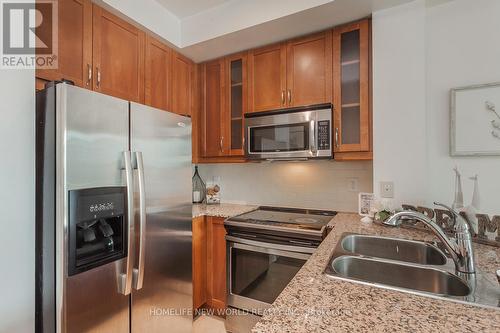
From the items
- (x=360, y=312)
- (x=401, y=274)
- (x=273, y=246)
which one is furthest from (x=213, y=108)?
(x=360, y=312)

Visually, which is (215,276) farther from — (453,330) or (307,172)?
(453,330)

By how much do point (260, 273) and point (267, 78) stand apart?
162cm

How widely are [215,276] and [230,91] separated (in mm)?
1692

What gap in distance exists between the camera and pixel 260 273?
1.85m

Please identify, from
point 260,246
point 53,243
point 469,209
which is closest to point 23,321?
point 53,243

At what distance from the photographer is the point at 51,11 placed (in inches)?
53.5

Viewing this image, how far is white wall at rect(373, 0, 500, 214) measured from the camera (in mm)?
1602

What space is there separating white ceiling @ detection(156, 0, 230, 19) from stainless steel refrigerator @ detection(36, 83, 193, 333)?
3.50 ft

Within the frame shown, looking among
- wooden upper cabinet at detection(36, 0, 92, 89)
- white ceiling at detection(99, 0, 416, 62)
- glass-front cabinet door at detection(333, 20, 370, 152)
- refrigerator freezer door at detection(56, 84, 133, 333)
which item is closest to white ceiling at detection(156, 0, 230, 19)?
white ceiling at detection(99, 0, 416, 62)

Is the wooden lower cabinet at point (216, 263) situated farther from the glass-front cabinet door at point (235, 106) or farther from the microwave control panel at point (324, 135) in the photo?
the microwave control panel at point (324, 135)

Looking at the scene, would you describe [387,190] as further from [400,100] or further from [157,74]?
[157,74]

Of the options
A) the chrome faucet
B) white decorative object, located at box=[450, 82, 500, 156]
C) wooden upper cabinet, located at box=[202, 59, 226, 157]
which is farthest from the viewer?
wooden upper cabinet, located at box=[202, 59, 226, 157]

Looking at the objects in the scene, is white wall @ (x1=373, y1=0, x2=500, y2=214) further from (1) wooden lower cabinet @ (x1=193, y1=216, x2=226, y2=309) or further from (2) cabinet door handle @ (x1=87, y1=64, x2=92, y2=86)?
(2) cabinet door handle @ (x1=87, y1=64, x2=92, y2=86)

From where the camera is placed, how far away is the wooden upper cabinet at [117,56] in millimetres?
1605
